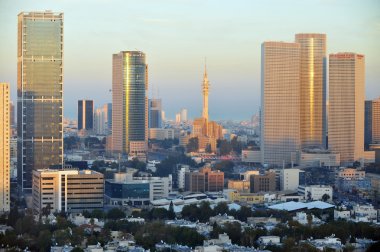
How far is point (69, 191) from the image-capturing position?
53.3 ft

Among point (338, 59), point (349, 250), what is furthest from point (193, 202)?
point (338, 59)

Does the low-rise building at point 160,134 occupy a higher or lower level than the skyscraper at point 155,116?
lower

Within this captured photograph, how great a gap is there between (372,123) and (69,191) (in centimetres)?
1284

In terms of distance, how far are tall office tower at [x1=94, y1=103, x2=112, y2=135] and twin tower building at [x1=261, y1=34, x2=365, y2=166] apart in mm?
10155

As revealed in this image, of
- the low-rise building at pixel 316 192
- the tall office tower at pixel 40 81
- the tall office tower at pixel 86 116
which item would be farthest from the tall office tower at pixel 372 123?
the tall office tower at pixel 86 116

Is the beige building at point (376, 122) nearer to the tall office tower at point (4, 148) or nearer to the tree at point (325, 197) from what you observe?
the tree at point (325, 197)

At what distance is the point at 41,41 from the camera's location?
1975 centimetres

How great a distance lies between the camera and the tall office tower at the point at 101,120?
35156mm

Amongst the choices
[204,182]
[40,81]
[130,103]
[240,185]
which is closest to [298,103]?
[130,103]

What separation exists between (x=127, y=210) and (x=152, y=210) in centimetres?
103

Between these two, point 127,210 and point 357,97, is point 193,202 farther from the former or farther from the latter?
point 357,97

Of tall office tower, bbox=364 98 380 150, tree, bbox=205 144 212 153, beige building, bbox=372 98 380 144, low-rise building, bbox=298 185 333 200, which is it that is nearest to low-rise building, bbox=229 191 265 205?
low-rise building, bbox=298 185 333 200

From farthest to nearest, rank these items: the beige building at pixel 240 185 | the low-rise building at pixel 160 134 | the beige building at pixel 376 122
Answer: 1. the low-rise building at pixel 160 134
2. the beige building at pixel 376 122
3. the beige building at pixel 240 185

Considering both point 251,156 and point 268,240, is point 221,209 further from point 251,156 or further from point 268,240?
point 251,156
